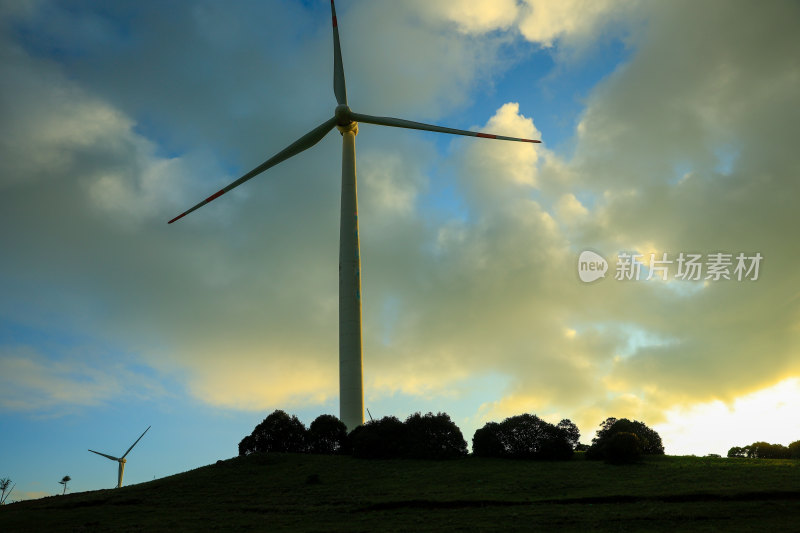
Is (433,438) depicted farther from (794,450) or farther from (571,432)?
(794,450)

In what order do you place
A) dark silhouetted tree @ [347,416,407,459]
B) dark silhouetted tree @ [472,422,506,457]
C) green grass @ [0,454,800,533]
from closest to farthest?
green grass @ [0,454,800,533], dark silhouetted tree @ [347,416,407,459], dark silhouetted tree @ [472,422,506,457]

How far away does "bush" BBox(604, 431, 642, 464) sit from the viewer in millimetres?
76750

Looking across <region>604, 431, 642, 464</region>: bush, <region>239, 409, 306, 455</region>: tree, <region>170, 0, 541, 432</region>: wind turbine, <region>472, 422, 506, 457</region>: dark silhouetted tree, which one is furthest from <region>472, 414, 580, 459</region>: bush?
<region>239, 409, 306, 455</region>: tree

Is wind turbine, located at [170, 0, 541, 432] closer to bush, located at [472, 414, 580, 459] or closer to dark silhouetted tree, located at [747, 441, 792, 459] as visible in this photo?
bush, located at [472, 414, 580, 459]

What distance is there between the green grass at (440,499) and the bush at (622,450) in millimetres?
2282

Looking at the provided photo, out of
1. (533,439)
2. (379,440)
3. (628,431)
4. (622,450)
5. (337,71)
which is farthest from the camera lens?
(337,71)

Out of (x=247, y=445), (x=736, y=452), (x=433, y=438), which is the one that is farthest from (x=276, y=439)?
(x=736, y=452)

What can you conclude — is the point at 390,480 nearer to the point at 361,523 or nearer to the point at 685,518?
the point at 361,523

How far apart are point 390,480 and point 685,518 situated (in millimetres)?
30674

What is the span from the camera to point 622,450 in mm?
76688

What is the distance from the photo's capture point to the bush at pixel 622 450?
3022 inches

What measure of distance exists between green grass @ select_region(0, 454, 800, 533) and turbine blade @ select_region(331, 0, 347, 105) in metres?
56.0

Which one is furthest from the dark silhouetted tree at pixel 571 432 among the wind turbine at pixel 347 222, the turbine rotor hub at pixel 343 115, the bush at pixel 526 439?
the turbine rotor hub at pixel 343 115

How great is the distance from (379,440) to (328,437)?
9.41 metres
